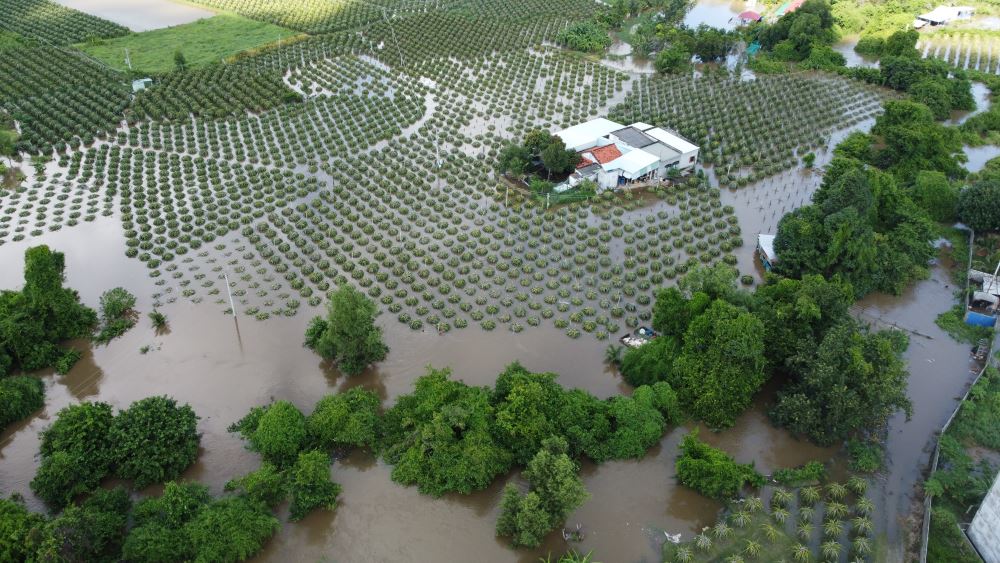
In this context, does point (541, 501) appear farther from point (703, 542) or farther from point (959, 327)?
point (959, 327)

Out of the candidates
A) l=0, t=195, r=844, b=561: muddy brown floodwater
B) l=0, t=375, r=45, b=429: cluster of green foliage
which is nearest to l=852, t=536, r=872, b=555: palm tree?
l=0, t=195, r=844, b=561: muddy brown floodwater

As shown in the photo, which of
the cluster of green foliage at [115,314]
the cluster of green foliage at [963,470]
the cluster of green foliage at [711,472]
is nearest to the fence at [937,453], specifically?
the cluster of green foliage at [963,470]

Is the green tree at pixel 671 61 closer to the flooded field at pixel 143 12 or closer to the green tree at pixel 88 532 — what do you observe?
the flooded field at pixel 143 12

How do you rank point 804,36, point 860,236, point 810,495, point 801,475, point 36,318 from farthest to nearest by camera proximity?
point 804,36 < point 860,236 < point 36,318 < point 801,475 < point 810,495

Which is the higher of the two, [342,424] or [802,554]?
[342,424]

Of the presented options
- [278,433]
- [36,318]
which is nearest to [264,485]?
[278,433]

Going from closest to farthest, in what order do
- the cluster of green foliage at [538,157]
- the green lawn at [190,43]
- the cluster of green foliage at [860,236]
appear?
the cluster of green foliage at [860,236]
the cluster of green foliage at [538,157]
the green lawn at [190,43]
